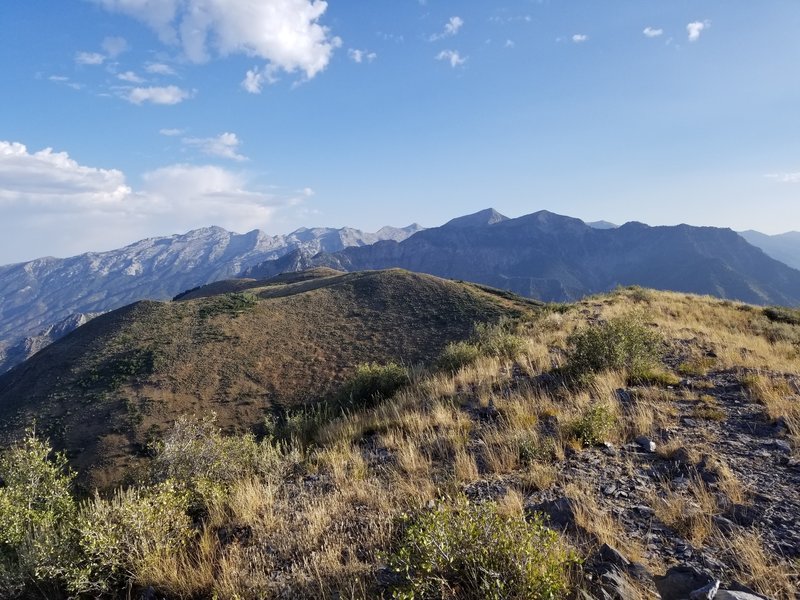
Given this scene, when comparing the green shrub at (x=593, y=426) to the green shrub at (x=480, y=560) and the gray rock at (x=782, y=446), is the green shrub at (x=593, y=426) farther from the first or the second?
the green shrub at (x=480, y=560)

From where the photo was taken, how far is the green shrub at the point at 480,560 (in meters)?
2.71

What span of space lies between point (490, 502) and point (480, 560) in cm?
58

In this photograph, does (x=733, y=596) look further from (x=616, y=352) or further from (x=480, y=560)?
(x=616, y=352)

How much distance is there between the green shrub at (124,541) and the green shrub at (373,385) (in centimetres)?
834

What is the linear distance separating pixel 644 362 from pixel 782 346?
5.81 meters

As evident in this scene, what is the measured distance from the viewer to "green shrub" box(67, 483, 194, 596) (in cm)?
377

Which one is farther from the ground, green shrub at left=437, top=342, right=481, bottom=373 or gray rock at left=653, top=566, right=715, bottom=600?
gray rock at left=653, top=566, right=715, bottom=600

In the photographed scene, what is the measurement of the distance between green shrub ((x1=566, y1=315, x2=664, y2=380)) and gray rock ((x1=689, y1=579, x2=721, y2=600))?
240 inches

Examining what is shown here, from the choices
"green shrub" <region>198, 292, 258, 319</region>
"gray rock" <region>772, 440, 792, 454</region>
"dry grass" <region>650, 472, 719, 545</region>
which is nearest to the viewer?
"dry grass" <region>650, 472, 719, 545</region>

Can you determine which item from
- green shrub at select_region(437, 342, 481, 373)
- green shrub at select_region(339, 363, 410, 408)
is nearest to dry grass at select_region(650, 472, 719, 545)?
green shrub at select_region(437, 342, 481, 373)

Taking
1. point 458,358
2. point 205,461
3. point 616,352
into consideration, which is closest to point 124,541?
point 205,461

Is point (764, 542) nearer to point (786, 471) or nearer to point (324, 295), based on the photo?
point (786, 471)

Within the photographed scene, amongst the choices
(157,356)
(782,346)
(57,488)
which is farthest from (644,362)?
(157,356)

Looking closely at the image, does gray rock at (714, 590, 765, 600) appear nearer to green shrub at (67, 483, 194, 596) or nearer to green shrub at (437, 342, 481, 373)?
green shrub at (67, 483, 194, 596)
